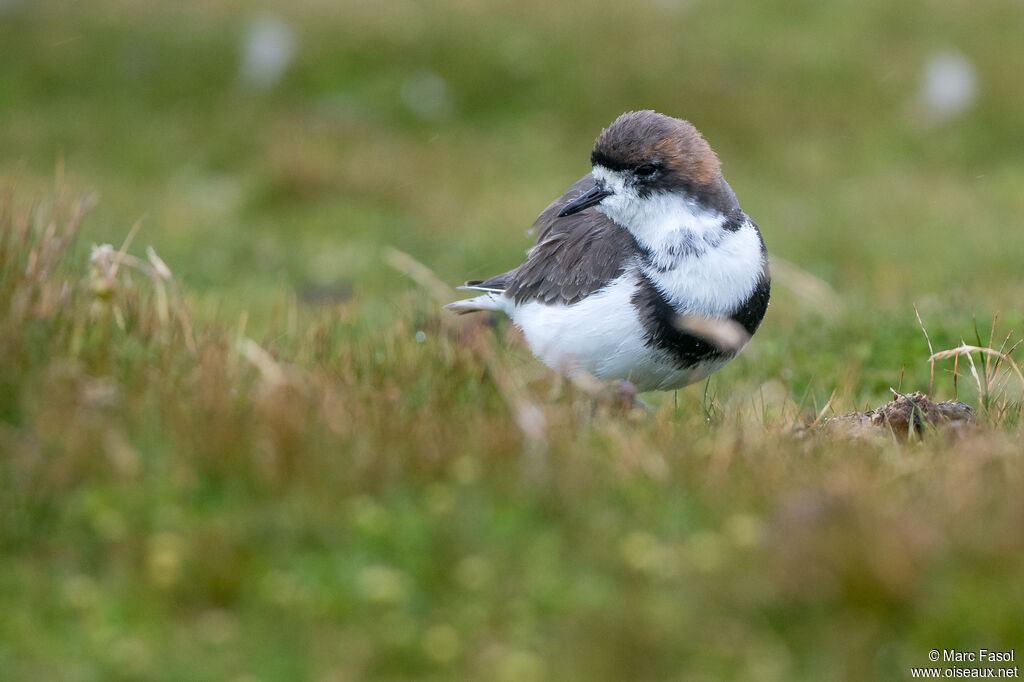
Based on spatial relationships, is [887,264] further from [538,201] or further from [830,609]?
[830,609]

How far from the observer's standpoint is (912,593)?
3.67 meters

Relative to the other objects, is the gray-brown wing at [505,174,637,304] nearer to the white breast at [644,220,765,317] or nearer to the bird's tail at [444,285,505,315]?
the bird's tail at [444,285,505,315]

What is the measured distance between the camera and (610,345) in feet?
20.1

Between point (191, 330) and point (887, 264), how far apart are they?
10.0 meters

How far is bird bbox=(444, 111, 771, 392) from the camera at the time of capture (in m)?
6.04

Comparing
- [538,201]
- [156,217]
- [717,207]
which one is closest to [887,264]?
[538,201]

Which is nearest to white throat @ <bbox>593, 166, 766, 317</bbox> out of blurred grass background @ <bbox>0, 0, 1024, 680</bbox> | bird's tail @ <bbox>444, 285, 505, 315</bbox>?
blurred grass background @ <bbox>0, 0, 1024, 680</bbox>

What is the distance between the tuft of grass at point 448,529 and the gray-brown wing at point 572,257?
127cm

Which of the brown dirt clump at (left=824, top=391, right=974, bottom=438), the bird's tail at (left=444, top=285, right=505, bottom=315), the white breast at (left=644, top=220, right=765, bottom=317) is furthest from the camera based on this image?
the bird's tail at (left=444, top=285, right=505, bottom=315)

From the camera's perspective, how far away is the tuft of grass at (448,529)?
357 centimetres

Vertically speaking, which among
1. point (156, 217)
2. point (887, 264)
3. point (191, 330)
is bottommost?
point (191, 330)

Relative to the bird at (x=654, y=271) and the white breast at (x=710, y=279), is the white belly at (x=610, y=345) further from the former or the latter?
the white breast at (x=710, y=279)

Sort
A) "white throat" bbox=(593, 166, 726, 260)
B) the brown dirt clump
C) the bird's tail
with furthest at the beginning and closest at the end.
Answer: the bird's tail
"white throat" bbox=(593, 166, 726, 260)
the brown dirt clump

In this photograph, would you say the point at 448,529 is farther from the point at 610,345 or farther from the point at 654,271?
the point at 654,271
